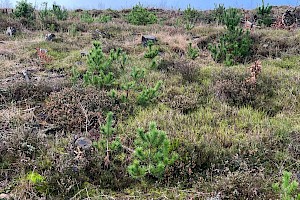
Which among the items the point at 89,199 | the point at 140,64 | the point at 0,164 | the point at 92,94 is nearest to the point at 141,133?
the point at 89,199

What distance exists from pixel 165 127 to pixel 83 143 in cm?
113

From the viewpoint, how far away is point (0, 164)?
3.89 meters

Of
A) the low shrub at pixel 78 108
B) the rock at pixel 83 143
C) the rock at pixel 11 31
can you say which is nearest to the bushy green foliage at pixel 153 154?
the rock at pixel 83 143

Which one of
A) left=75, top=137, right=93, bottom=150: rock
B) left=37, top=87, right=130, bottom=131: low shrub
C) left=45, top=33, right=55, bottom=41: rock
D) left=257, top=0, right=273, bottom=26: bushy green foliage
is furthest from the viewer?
left=257, top=0, right=273, bottom=26: bushy green foliage

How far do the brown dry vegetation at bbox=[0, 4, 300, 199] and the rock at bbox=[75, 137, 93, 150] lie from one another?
0.08 m

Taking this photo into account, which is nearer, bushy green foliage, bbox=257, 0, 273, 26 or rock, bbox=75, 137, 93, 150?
rock, bbox=75, 137, 93, 150

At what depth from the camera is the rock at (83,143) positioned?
4170 mm

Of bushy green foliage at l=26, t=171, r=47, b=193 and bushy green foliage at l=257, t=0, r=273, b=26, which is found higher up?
bushy green foliage at l=257, t=0, r=273, b=26

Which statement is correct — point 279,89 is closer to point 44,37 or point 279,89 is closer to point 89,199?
point 89,199

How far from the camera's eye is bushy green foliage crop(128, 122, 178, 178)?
→ 3.47 metres

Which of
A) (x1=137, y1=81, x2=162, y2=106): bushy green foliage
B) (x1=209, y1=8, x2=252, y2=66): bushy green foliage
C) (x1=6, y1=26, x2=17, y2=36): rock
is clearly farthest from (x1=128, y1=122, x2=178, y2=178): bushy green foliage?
(x1=6, y1=26, x2=17, y2=36): rock

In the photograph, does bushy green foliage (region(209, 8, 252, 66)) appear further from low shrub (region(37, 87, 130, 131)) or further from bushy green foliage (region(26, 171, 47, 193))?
bushy green foliage (region(26, 171, 47, 193))

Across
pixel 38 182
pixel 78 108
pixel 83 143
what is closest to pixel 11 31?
pixel 78 108

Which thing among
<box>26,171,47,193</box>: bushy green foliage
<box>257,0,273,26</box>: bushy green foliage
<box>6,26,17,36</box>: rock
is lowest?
<box>26,171,47,193</box>: bushy green foliage
